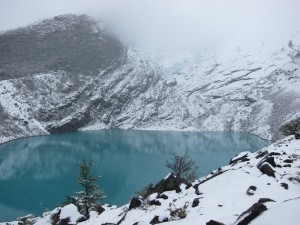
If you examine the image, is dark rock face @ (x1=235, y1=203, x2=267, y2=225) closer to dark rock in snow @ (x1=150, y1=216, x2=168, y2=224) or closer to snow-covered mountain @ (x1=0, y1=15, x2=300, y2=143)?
dark rock in snow @ (x1=150, y1=216, x2=168, y2=224)

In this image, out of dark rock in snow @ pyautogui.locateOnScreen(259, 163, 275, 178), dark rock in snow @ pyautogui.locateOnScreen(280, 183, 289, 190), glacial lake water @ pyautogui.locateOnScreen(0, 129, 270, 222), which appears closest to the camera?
dark rock in snow @ pyautogui.locateOnScreen(280, 183, 289, 190)

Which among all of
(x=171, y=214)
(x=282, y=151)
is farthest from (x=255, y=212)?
(x=282, y=151)

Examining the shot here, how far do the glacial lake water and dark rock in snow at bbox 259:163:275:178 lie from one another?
42.2 meters

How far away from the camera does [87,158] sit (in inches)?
3706

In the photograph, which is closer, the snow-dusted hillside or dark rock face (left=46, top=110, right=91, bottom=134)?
the snow-dusted hillside

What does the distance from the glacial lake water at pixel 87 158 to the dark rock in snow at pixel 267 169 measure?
42.2 m

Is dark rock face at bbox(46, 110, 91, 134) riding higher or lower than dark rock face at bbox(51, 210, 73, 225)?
higher

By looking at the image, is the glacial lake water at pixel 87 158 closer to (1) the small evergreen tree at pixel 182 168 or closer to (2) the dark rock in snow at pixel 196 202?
(1) the small evergreen tree at pixel 182 168

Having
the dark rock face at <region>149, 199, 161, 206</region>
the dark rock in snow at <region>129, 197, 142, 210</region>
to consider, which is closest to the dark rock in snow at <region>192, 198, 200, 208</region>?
the dark rock face at <region>149, 199, 161, 206</region>

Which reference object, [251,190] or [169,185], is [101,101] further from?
[251,190]

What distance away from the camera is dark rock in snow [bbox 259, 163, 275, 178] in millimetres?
13706

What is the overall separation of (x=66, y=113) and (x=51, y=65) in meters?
33.9

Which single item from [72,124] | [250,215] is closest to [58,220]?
[250,215]

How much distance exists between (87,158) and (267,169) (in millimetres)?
84417
